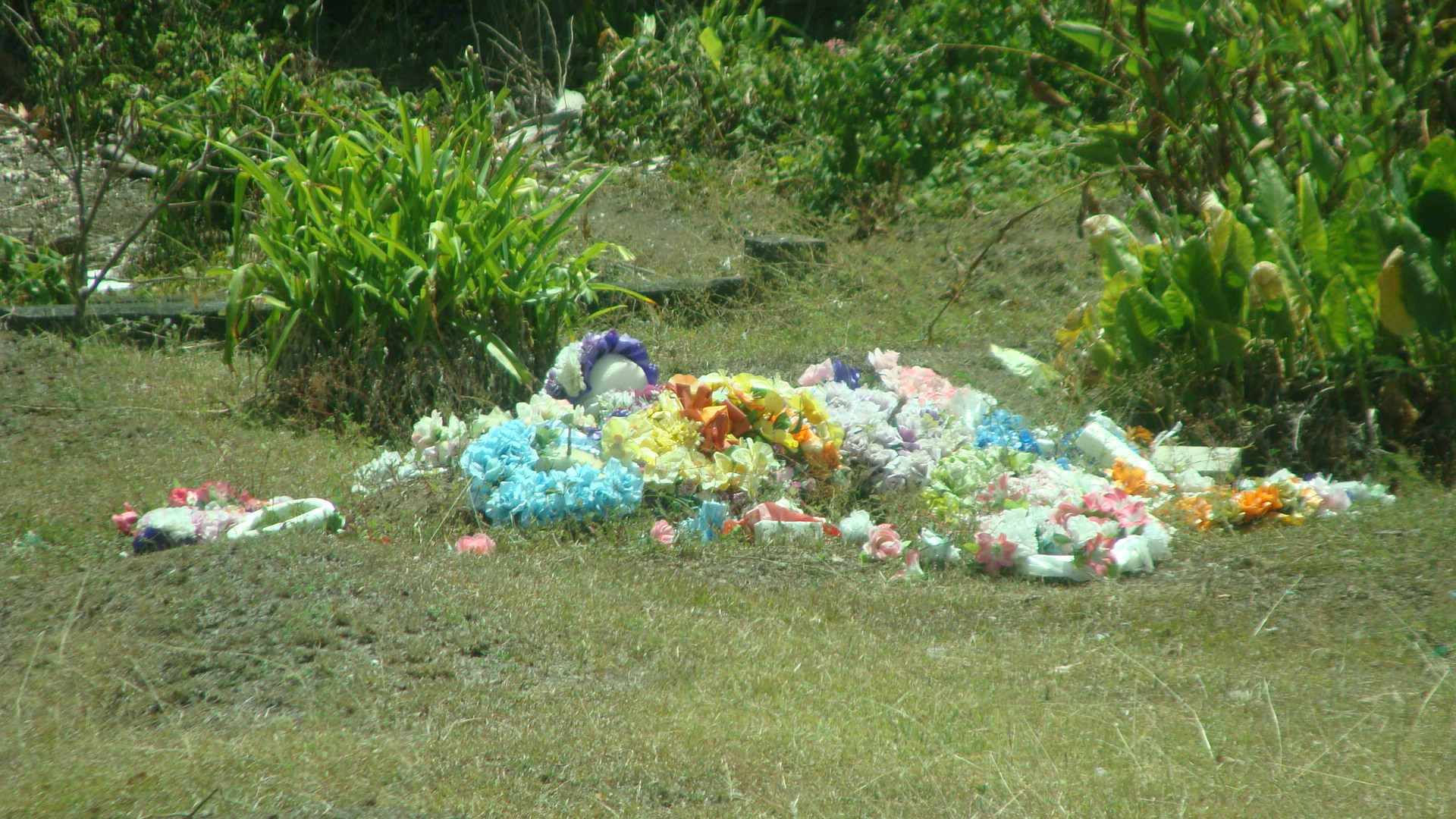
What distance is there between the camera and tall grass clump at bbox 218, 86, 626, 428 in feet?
15.7

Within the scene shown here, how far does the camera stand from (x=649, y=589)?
3.41 meters

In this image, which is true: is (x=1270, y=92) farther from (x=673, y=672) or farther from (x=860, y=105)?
(x=673, y=672)

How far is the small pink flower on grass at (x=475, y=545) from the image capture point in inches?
145

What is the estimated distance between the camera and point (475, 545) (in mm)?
3715

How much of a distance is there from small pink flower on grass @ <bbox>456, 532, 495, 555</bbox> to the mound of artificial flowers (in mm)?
183

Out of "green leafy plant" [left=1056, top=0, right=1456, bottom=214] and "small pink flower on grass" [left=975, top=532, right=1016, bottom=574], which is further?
"green leafy plant" [left=1056, top=0, right=1456, bottom=214]

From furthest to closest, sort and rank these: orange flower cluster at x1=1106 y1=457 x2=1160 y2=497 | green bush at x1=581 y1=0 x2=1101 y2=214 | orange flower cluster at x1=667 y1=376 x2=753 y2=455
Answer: green bush at x1=581 y1=0 x2=1101 y2=214 < orange flower cluster at x1=667 y1=376 x2=753 y2=455 < orange flower cluster at x1=1106 y1=457 x2=1160 y2=497

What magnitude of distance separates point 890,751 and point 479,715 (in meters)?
0.86

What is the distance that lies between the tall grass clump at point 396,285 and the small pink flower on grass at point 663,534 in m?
1.26

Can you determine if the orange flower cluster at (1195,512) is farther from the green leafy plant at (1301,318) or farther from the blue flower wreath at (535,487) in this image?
the blue flower wreath at (535,487)

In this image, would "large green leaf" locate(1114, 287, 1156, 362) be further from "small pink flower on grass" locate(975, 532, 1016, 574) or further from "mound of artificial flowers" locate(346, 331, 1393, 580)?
"small pink flower on grass" locate(975, 532, 1016, 574)

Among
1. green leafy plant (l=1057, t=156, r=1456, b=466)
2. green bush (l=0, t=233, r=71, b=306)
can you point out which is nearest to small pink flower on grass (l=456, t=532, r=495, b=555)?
green leafy plant (l=1057, t=156, r=1456, b=466)

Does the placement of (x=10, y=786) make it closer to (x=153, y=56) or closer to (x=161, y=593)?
(x=161, y=593)

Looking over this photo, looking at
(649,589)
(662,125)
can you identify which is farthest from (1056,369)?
(662,125)
